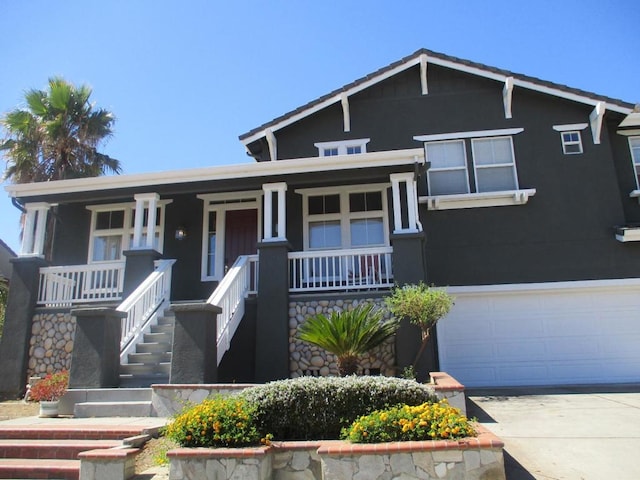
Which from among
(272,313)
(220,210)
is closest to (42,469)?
(272,313)

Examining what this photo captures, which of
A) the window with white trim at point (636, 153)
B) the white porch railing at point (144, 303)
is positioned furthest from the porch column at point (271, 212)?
the window with white trim at point (636, 153)

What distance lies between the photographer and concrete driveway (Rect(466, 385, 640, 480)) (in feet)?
16.0

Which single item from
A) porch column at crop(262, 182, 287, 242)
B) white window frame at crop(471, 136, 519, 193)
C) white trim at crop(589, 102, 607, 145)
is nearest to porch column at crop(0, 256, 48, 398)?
porch column at crop(262, 182, 287, 242)

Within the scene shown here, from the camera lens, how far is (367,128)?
12992mm

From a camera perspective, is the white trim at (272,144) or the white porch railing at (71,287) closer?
the white porch railing at (71,287)

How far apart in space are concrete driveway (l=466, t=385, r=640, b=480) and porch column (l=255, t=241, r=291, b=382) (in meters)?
3.56

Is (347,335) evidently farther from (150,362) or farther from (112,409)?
(112,409)

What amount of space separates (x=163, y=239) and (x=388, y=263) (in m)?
5.75

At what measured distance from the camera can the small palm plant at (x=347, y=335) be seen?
818 cm

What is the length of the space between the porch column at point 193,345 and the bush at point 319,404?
2.34 m

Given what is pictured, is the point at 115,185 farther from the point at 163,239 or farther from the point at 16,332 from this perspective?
the point at 16,332

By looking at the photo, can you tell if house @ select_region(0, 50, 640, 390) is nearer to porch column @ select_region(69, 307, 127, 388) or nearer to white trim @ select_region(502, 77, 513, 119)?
white trim @ select_region(502, 77, 513, 119)

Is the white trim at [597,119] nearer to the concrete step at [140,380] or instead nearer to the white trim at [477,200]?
the white trim at [477,200]

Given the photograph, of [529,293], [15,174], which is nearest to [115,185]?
[15,174]
